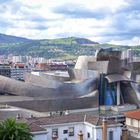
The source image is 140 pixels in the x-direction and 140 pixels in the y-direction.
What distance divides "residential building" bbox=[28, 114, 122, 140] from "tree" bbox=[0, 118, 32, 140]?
7.12m

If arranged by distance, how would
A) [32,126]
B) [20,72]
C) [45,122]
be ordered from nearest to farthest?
[32,126] → [45,122] → [20,72]

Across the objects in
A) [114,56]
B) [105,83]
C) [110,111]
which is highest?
[114,56]

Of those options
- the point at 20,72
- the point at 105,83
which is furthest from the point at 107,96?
the point at 20,72

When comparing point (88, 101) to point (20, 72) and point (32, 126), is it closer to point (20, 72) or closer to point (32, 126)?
point (32, 126)

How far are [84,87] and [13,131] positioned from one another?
33.6m

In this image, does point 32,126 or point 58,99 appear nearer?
point 32,126

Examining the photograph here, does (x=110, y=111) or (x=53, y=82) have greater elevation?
(x=53, y=82)

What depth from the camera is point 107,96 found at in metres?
60.7

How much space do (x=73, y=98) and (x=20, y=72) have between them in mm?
92204

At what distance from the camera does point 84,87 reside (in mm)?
58219

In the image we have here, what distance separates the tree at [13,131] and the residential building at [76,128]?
7.12m

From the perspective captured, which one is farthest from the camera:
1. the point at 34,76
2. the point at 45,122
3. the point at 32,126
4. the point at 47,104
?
the point at 34,76

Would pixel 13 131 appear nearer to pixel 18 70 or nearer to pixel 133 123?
pixel 133 123

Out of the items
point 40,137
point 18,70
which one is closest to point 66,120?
point 40,137
